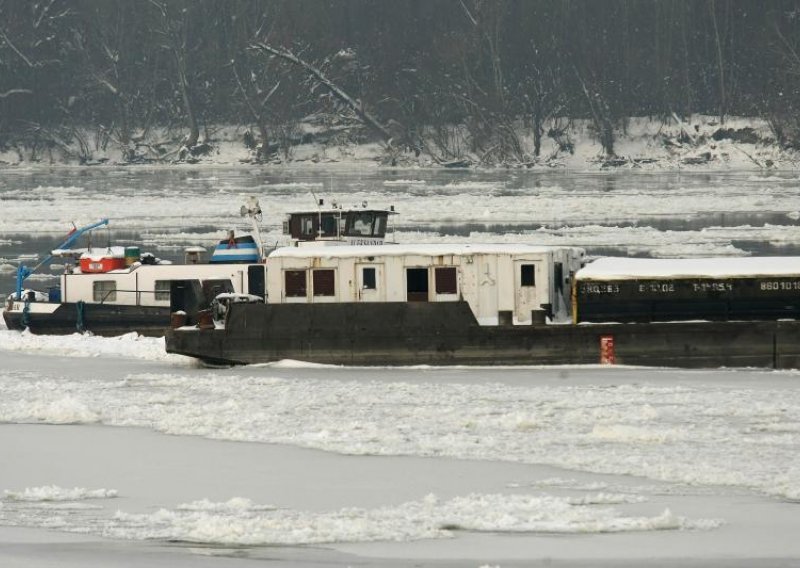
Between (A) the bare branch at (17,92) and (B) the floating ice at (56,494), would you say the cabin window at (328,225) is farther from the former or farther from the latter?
(A) the bare branch at (17,92)

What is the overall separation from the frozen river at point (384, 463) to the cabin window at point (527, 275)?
83.6 inches

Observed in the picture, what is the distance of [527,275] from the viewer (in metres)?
29.1

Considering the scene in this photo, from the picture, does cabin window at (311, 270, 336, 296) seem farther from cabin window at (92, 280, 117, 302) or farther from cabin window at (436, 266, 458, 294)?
cabin window at (92, 280, 117, 302)

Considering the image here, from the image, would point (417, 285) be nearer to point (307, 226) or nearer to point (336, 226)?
point (336, 226)

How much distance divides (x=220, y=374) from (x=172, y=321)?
2509mm

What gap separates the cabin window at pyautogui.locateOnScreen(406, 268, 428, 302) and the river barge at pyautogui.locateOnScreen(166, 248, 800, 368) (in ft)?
0.06

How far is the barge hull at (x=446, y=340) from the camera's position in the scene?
27.9 metres

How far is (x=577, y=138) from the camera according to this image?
102562 millimetres

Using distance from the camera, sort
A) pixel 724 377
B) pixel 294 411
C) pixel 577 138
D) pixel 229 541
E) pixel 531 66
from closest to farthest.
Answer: pixel 229 541, pixel 294 411, pixel 724 377, pixel 577 138, pixel 531 66

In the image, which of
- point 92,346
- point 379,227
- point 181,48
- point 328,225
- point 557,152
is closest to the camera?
point 328,225

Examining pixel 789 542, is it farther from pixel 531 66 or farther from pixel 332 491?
pixel 531 66

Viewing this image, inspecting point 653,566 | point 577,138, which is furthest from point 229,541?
point 577,138

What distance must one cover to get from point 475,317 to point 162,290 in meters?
8.26

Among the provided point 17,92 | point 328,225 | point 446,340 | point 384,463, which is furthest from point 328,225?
point 17,92
